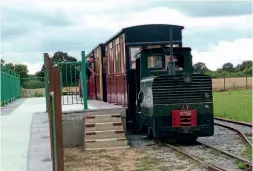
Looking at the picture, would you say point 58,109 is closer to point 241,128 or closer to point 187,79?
point 187,79

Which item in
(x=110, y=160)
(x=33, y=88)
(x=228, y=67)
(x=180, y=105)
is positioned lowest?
(x=110, y=160)

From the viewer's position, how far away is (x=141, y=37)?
1360 centimetres

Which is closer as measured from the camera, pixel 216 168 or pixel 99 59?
pixel 216 168

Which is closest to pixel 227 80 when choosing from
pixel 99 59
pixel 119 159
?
pixel 99 59

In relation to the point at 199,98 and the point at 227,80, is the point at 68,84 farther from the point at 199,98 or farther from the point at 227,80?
the point at 227,80

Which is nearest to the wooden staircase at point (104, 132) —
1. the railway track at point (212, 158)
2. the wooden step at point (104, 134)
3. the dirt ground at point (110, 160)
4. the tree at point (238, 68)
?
the wooden step at point (104, 134)

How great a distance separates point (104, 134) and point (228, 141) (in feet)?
10.4

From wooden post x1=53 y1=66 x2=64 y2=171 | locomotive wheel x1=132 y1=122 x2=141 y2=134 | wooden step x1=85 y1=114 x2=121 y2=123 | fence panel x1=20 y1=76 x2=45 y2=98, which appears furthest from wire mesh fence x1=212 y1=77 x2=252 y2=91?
wooden post x1=53 y1=66 x2=64 y2=171

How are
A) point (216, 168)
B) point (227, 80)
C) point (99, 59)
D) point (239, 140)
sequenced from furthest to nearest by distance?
point (227, 80) < point (99, 59) < point (239, 140) < point (216, 168)

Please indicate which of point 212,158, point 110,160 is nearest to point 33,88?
point 110,160

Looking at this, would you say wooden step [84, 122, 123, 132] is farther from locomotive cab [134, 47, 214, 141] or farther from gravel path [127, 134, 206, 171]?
locomotive cab [134, 47, 214, 141]

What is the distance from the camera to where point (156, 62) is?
12672 mm

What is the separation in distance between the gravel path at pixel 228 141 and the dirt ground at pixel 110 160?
190 cm

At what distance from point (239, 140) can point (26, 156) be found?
243 inches
